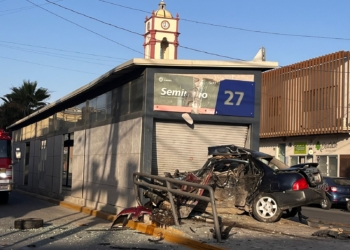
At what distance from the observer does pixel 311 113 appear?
36.3 metres

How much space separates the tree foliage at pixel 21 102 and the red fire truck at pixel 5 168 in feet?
109

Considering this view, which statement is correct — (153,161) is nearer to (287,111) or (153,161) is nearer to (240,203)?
(240,203)

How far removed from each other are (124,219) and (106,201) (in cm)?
416

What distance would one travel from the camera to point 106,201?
17.1 metres

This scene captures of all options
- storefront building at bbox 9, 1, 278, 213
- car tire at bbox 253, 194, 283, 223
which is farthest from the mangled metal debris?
storefront building at bbox 9, 1, 278, 213

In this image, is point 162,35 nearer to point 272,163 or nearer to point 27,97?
point 27,97

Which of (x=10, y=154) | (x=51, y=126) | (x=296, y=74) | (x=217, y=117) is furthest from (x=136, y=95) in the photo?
(x=296, y=74)

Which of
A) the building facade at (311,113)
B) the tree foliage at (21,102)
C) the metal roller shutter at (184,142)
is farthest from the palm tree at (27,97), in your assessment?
the metal roller shutter at (184,142)

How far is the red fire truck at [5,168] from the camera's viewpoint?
19.3m

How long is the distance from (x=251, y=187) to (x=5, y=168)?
10.8m

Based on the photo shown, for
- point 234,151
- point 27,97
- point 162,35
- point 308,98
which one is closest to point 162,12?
point 162,35

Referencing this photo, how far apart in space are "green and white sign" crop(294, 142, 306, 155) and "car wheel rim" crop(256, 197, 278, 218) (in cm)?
2630

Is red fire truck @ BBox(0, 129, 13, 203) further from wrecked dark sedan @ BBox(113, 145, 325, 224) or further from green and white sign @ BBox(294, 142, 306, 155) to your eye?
green and white sign @ BBox(294, 142, 306, 155)

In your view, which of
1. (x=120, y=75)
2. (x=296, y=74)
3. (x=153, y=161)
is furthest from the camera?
(x=296, y=74)
